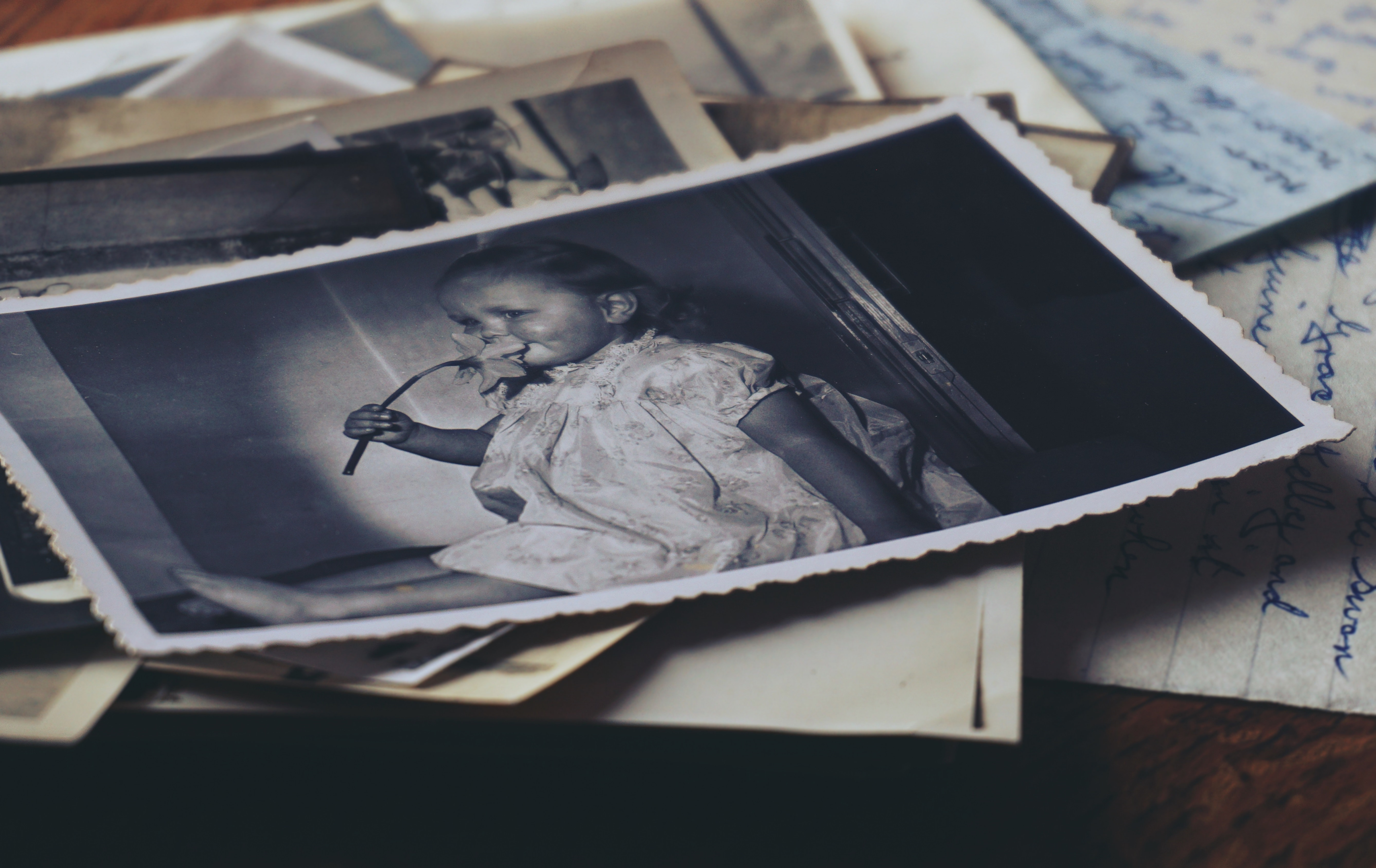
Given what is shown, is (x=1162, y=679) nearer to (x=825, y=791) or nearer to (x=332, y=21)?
(x=825, y=791)

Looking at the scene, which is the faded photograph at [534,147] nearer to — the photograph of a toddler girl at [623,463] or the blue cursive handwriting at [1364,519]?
the photograph of a toddler girl at [623,463]

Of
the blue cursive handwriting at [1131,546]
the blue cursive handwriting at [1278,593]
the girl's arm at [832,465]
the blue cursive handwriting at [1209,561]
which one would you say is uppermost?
the girl's arm at [832,465]

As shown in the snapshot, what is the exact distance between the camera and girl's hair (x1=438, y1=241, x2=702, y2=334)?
1.34ft

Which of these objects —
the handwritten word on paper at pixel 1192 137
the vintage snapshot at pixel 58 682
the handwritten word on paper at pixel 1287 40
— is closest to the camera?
the vintage snapshot at pixel 58 682

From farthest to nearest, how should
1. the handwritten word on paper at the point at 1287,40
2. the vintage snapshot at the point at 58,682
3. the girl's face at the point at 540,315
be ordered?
the handwritten word on paper at the point at 1287,40 → the girl's face at the point at 540,315 → the vintage snapshot at the point at 58,682

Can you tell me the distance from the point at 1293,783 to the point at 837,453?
19 cm

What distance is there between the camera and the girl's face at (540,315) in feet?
1.30

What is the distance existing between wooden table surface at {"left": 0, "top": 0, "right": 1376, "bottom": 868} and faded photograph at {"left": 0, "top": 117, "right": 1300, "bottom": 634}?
0.17 feet

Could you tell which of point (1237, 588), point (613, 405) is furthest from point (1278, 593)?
point (613, 405)

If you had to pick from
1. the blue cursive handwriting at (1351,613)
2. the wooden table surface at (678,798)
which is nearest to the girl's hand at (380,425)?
the wooden table surface at (678,798)

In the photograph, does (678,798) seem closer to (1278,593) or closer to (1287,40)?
(1278,593)

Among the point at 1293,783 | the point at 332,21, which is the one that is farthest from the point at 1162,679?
the point at 332,21

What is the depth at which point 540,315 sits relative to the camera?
0.41 metres

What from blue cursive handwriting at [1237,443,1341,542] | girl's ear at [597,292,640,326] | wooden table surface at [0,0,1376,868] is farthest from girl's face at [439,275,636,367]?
blue cursive handwriting at [1237,443,1341,542]
